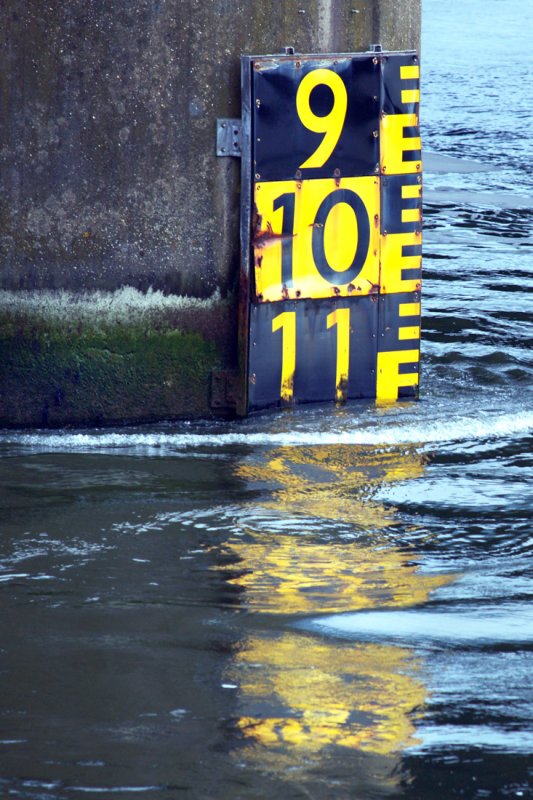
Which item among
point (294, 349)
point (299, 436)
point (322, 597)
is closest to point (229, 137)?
point (294, 349)

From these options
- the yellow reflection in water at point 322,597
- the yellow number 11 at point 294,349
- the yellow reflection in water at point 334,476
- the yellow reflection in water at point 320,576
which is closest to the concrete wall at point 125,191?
the yellow number 11 at point 294,349

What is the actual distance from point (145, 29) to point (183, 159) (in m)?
0.52

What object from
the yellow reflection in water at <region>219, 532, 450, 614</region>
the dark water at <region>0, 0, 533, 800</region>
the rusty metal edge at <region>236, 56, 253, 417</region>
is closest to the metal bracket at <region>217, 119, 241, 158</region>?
the rusty metal edge at <region>236, 56, 253, 417</region>

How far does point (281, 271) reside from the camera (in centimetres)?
577

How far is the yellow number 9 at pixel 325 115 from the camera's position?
18.5 ft

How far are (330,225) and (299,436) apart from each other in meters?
0.88

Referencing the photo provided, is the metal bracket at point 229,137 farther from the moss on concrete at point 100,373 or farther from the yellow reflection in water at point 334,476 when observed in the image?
the yellow reflection in water at point 334,476

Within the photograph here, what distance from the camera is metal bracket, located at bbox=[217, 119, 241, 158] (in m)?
5.57

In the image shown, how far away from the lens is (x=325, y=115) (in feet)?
18.7

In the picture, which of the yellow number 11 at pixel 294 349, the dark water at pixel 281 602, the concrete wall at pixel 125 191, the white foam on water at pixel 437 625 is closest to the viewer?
the dark water at pixel 281 602

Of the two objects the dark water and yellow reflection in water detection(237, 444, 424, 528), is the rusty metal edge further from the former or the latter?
yellow reflection in water detection(237, 444, 424, 528)

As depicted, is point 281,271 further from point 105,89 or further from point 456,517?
point 456,517

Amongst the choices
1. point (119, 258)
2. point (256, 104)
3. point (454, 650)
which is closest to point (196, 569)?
point (454, 650)

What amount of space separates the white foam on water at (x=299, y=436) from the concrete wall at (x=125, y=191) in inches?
4.5
